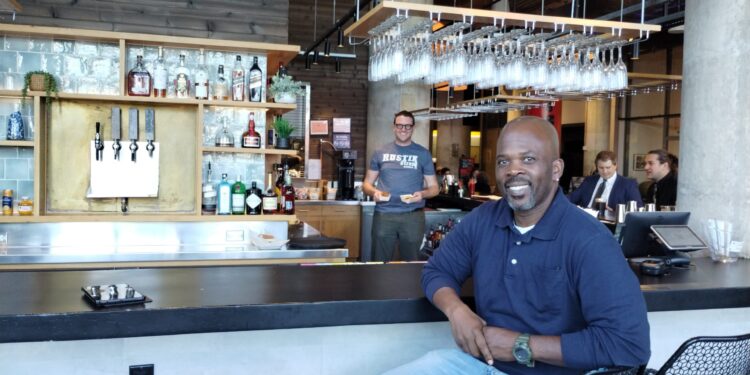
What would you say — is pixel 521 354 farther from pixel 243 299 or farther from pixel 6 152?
pixel 6 152

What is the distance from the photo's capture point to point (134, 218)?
15.9 feet

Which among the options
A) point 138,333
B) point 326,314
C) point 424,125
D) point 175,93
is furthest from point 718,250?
point 424,125

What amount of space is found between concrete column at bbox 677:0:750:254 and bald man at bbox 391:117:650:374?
6.94ft

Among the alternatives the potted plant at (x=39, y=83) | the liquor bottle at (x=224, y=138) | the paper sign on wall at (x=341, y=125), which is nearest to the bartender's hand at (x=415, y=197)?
the liquor bottle at (x=224, y=138)

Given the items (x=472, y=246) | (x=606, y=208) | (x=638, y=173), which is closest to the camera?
(x=472, y=246)

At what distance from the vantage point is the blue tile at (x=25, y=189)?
4.85 m

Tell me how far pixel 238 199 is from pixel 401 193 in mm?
1506

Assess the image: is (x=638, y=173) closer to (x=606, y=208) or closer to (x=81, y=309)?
(x=606, y=208)

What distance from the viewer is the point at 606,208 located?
586cm

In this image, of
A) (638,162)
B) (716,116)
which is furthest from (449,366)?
(638,162)

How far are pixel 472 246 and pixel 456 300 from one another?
0.66ft

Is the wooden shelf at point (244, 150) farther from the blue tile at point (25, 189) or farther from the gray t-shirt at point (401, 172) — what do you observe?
the blue tile at point (25, 189)

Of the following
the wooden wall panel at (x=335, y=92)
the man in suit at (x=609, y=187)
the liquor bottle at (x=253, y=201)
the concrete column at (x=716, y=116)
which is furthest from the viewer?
the wooden wall panel at (x=335, y=92)

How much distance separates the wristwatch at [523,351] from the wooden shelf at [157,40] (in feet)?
11.8
